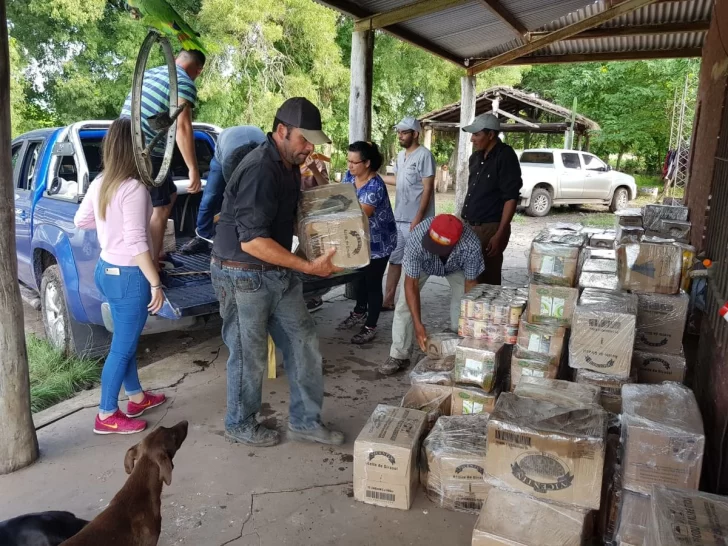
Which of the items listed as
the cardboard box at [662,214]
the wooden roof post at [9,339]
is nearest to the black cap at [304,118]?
the wooden roof post at [9,339]

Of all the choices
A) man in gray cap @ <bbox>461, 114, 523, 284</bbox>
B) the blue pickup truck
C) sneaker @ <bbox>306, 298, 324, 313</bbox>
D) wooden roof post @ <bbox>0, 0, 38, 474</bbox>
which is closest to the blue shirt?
the blue pickup truck

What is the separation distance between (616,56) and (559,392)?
28.6 ft

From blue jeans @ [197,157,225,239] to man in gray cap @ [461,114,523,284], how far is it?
2194mm

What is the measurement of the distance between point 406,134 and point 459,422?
326cm

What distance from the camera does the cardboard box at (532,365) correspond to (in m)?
3.41

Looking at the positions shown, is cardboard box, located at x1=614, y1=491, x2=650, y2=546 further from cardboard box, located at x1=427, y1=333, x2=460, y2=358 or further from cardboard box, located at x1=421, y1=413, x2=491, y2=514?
cardboard box, located at x1=427, y1=333, x2=460, y2=358

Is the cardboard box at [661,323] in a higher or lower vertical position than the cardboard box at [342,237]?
lower

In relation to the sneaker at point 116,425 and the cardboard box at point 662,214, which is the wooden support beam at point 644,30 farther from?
the sneaker at point 116,425

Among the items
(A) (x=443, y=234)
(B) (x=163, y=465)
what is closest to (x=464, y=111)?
(A) (x=443, y=234)

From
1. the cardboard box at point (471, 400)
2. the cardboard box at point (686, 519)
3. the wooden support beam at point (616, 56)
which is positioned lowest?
the cardboard box at point (471, 400)

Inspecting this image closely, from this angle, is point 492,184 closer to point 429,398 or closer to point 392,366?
point 392,366

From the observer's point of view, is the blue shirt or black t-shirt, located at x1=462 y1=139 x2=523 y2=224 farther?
black t-shirt, located at x1=462 y1=139 x2=523 y2=224

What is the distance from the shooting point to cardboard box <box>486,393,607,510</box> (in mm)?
2381

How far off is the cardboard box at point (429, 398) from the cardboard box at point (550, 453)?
993 mm
